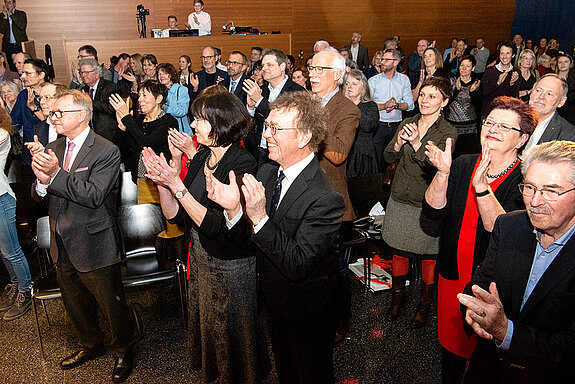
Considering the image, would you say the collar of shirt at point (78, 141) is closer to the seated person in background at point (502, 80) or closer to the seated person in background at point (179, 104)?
the seated person in background at point (179, 104)

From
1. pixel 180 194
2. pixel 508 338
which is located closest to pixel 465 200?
pixel 508 338

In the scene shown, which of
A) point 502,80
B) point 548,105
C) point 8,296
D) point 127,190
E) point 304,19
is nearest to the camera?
point 548,105

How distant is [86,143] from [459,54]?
9693mm

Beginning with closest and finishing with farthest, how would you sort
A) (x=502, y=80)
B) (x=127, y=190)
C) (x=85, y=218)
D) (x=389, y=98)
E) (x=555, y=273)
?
(x=555, y=273) → (x=85, y=218) → (x=127, y=190) → (x=389, y=98) → (x=502, y=80)

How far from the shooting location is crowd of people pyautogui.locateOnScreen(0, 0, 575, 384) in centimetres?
173

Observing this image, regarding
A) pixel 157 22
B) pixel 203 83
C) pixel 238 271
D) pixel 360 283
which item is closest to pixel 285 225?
pixel 238 271

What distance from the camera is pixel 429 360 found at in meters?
3.20

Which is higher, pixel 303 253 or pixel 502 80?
pixel 502 80

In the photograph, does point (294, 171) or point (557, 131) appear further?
point (557, 131)

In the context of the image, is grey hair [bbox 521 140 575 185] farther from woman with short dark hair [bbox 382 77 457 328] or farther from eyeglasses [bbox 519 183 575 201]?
woman with short dark hair [bbox 382 77 457 328]

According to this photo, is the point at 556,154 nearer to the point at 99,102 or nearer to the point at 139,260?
the point at 139,260

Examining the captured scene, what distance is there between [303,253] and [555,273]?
3.09 ft

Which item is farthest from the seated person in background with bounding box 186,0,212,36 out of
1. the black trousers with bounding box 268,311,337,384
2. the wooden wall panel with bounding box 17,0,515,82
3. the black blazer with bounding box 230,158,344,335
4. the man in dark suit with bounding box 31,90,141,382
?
the black trousers with bounding box 268,311,337,384

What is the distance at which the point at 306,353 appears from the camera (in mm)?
2209
